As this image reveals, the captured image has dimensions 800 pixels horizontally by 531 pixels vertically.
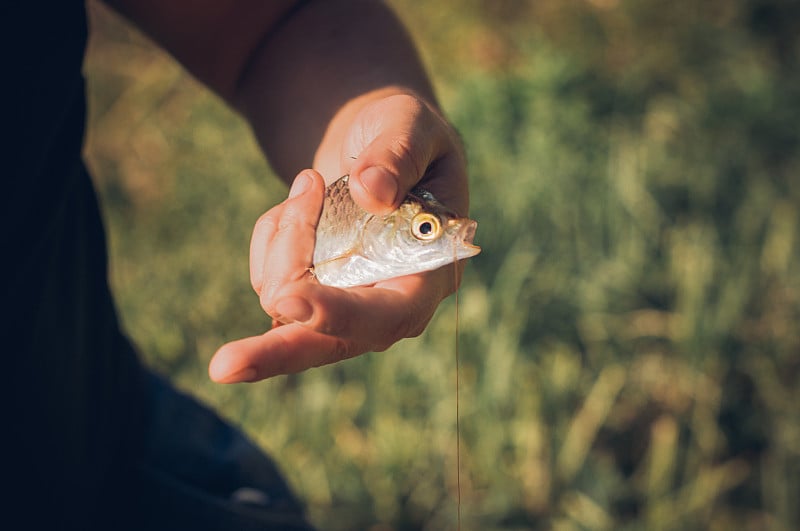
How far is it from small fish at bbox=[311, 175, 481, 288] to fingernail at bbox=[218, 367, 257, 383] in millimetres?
257

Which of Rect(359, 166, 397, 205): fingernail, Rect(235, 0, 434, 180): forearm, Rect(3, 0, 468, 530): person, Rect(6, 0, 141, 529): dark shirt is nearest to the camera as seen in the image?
Rect(359, 166, 397, 205): fingernail

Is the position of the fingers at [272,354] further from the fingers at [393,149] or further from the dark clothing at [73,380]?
the dark clothing at [73,380]

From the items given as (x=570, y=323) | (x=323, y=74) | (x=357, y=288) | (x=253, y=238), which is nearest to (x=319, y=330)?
(x=357, y=288)

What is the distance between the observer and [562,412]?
9.75ft

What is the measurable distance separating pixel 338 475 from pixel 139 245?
2318mm

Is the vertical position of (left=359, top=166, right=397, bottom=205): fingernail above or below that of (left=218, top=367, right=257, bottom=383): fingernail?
→ above

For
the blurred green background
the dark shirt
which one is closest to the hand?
the dark shirt

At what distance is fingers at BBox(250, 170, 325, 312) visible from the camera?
1214 mm

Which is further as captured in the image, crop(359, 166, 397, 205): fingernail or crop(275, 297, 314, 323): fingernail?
crop(359, 166, 397, 205): fingernail

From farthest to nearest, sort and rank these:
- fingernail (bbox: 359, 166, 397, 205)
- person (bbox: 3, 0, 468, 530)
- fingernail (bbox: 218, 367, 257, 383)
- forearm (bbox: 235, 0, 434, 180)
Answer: forearm (bbox: 235, 0, 434, 180)
person (bbox: 3, 0, 468, 530)
fingernail (bbox: 359, 166, 397, 205)
fingernail (bbox: 218, 367, 257, 383)

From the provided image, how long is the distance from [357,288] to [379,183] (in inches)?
7.5

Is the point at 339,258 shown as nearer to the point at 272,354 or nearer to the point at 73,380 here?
the point at 272,354

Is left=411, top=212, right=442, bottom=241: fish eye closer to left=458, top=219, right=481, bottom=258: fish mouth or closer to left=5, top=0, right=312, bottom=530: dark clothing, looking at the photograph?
left=458, top=219, right=481, bottom=258: fish mouth

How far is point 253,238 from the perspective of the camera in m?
1.28
